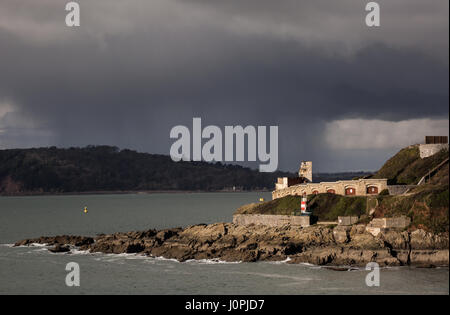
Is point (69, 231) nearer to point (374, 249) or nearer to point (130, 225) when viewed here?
point (130, 225)

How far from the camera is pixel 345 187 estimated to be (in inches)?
3772

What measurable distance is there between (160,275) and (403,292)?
2602 cm

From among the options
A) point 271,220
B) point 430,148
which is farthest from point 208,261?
point 430,148

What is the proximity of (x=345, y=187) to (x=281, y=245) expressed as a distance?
22.5 metres

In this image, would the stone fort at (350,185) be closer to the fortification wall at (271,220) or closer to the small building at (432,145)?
the small building at (432,145)

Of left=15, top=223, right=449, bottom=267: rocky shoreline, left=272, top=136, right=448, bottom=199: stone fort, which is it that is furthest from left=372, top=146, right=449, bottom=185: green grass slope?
left=15, top=223, right=449, bottom=267: rocky shoreline

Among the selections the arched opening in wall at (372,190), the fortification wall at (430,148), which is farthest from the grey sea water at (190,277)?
the fortification wall at (430,148)

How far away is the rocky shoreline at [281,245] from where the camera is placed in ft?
228

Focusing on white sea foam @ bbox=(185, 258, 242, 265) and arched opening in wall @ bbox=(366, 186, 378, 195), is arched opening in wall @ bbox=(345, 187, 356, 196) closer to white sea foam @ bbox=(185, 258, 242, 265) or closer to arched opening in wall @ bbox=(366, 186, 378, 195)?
arched opening in wall @ bbox=(366, 186, 378, 195)

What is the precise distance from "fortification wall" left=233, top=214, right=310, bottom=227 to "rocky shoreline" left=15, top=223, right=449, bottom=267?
86.1 inches

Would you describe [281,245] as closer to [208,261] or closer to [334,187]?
[208,261]

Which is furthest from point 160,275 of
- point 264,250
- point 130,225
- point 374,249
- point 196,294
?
point 130,225

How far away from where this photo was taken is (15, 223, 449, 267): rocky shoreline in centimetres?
6944
